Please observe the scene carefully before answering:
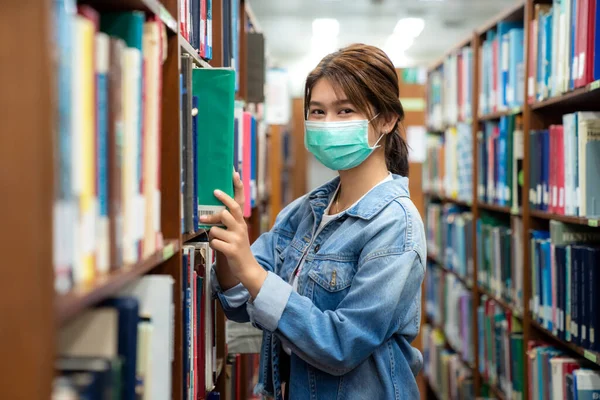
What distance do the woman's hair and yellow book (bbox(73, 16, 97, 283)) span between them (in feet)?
2.98

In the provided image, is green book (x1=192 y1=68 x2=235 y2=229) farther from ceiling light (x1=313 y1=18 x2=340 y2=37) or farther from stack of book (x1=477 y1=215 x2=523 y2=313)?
ceiling light (x1=313 y1=18 x2=340 y2=37)

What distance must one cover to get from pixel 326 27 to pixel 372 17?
2.47 ft

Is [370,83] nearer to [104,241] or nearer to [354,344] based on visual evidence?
→ [354,344]

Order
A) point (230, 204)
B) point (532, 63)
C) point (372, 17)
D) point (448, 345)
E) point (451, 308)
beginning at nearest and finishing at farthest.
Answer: point (230, 204)
point (532, 63)
point (451, 308)
point (448, 345)
point (372, 17)

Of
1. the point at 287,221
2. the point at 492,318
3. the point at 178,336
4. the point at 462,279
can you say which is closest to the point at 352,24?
the point at 462,279

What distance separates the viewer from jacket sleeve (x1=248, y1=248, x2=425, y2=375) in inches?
54.8

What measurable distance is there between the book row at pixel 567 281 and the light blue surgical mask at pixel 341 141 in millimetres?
905

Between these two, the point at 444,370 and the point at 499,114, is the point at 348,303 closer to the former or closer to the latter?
the point at 499,114

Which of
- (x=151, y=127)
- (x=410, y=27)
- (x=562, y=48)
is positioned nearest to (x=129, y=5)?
(x=151, y=127)

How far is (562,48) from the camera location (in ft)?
7.47

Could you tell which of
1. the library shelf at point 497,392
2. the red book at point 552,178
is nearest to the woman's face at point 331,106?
the red book at point 552,178

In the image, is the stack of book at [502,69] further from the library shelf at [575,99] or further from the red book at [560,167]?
the red book at [560,167]

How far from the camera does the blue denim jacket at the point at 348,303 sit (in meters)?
1.40

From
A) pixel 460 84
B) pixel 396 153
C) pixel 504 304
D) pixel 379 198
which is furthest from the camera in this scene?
pixel 460 84
